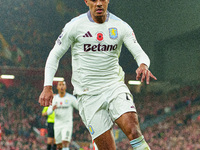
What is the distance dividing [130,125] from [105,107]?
1.18 feet

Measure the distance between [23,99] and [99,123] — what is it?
595 inches

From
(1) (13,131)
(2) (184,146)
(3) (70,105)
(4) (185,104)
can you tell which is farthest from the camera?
(4) (185,104)

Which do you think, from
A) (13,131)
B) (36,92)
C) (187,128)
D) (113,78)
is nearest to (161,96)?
(187,128)

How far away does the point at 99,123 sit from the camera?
2.85 meters

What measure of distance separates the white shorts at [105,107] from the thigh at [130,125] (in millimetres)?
59

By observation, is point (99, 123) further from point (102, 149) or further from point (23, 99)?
point (23, 99)

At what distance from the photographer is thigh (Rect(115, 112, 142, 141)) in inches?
101

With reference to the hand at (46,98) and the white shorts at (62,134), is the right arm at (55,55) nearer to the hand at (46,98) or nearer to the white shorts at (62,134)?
the hand at (46,98)

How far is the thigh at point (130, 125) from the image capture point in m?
2.57

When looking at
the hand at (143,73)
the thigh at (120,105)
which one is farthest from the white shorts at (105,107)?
the hand at (143,73)

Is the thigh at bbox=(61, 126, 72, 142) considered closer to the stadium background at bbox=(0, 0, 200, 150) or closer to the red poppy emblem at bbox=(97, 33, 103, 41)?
the red poppy emblem at bbox=(97, 33, 103, 41)

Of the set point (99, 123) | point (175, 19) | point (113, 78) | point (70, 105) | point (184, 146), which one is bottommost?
point (184, 146)

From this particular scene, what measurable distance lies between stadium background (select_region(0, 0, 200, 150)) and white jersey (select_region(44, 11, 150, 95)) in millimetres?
12689

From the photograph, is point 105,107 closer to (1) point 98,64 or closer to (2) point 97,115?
(2) point 97,115
